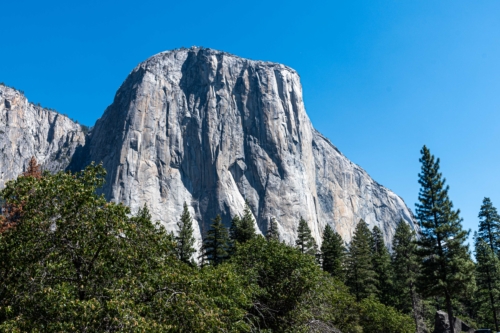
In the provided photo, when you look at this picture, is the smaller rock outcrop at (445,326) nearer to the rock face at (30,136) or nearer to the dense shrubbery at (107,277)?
the dense shrubbery at (107,277)

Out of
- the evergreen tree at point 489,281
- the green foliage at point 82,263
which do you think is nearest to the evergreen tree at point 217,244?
the evergreen tree at point 489,281

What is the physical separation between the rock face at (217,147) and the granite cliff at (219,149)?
10.8 inches

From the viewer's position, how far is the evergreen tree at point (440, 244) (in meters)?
29.0

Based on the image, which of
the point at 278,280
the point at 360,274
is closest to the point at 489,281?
the point at 360,274

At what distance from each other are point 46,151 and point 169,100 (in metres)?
73.2

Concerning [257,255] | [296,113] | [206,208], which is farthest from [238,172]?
[257,255]

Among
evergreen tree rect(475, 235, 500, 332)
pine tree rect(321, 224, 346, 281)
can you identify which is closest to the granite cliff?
pine tree rect(321, 224, 346, 281)

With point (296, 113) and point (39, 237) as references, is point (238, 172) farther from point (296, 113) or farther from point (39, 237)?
point (39, 237)

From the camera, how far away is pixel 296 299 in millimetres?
18156

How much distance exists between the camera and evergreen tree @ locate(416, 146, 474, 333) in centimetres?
2902

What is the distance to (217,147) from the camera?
335 ft

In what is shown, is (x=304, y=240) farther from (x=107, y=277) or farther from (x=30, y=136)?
(x=30, y=136)

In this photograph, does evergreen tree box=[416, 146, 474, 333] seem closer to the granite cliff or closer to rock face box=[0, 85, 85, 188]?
the granite cliff

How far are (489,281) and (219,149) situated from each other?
7203 centimetres
